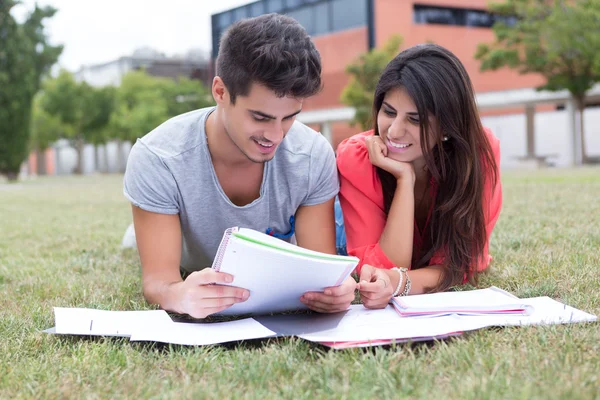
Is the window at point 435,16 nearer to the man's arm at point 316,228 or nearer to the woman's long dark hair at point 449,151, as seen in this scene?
the woman's long dark hair at point 449,151

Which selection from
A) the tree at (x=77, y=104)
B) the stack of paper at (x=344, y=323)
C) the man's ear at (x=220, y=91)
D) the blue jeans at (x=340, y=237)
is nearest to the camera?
the stack of paper at (x=344, y=323)

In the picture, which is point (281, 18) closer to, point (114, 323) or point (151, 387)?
point (114, 323)

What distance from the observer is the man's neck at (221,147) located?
276 cm

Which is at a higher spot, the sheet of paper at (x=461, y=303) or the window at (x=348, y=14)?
the window at (x=348, y=14)

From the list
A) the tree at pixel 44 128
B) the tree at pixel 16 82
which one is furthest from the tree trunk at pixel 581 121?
the tree at pixel 44 128

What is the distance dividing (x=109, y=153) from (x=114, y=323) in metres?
54.3

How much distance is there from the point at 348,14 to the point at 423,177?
3161 centimetres

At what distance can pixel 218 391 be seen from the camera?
5.42ft

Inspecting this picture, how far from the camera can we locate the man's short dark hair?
233cm

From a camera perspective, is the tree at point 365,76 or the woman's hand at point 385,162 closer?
the woman's hand at point 385,162

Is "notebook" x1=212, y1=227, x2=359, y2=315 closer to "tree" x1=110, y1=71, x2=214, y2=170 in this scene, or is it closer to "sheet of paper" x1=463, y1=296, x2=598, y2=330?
"sheet of paper" x1=463, y1=296, x2=598, y2=330

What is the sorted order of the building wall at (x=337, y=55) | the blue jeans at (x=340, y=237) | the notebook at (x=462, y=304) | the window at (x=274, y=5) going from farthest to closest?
the window at (x=274, y=5)
the building wall at (x=337, y=55)
the blue jeans at (x=340, y=237)
the notebook at (x=462, y=304)

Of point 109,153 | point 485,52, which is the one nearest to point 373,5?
point 485,52

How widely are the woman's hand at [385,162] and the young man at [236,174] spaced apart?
0.19m
